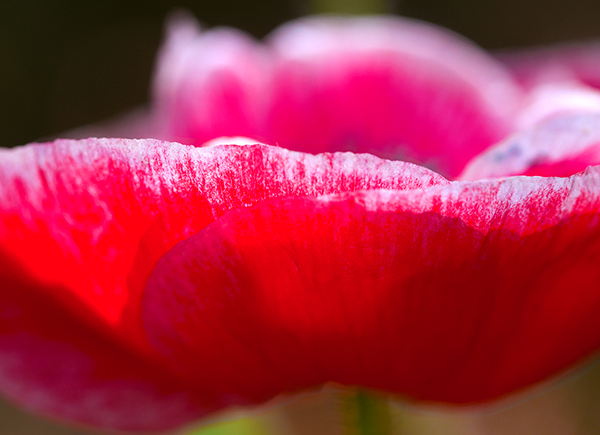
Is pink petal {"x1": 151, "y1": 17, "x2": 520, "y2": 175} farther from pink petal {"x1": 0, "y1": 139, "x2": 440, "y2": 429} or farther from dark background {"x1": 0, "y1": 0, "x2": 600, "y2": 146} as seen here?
dark background {"x1": 0, "y1": 0, "x2": 600, "y2": 146}

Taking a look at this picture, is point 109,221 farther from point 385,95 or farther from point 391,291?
point 385,95

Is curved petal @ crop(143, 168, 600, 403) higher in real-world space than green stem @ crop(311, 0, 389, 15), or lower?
lower

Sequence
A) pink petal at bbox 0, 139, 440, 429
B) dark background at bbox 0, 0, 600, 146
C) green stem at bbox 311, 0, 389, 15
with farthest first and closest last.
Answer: dark background at bbox 0, 0, 600, 146 → green stem at bbox 311, 0, 389, 15 → pink petal at bbox 0, 139, 440, 429

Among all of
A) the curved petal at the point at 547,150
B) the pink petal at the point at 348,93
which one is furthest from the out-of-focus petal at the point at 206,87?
the curved petal at the point at 547,150

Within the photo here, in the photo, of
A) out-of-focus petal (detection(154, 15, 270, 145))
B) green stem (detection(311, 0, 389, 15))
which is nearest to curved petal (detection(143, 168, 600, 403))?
out-of-focus petal (detection(154, 15, 270, 145))

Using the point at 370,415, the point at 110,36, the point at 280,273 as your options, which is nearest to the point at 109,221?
the point at 280,273

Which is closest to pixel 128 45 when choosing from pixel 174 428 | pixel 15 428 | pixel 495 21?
pixel 495 21
